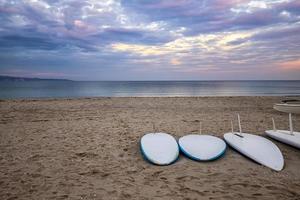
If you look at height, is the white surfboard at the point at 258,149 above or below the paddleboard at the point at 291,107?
below

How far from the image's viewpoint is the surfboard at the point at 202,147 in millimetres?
4533

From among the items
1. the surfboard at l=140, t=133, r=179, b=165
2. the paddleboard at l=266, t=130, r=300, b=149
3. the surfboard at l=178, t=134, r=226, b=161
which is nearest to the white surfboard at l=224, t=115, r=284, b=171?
the surfboard at l=178, t=134, r=226, b=161

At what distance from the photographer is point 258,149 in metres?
4.73

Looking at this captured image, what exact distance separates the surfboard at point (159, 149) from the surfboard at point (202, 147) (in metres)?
0.23

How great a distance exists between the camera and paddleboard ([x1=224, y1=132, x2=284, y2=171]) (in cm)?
423

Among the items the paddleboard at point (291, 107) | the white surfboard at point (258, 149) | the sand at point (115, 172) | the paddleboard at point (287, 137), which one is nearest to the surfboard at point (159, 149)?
the sand at point (115, 172)

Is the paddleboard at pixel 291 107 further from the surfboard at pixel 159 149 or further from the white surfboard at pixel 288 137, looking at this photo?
the surfboard at pixel 159 149

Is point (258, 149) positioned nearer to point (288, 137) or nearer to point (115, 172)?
point (288, 137)

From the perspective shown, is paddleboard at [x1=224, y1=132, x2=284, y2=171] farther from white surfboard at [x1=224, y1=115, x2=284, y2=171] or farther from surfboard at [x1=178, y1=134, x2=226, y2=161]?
surfboard at [x1=178, y1=134, x2=226, y2=161]

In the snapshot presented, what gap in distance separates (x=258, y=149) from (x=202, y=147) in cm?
111

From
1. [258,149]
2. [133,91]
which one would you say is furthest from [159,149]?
[133,91]

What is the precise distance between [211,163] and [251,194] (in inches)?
47.0

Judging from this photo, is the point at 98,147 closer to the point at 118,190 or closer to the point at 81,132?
the point at 81,132

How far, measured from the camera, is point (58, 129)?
280 inches
